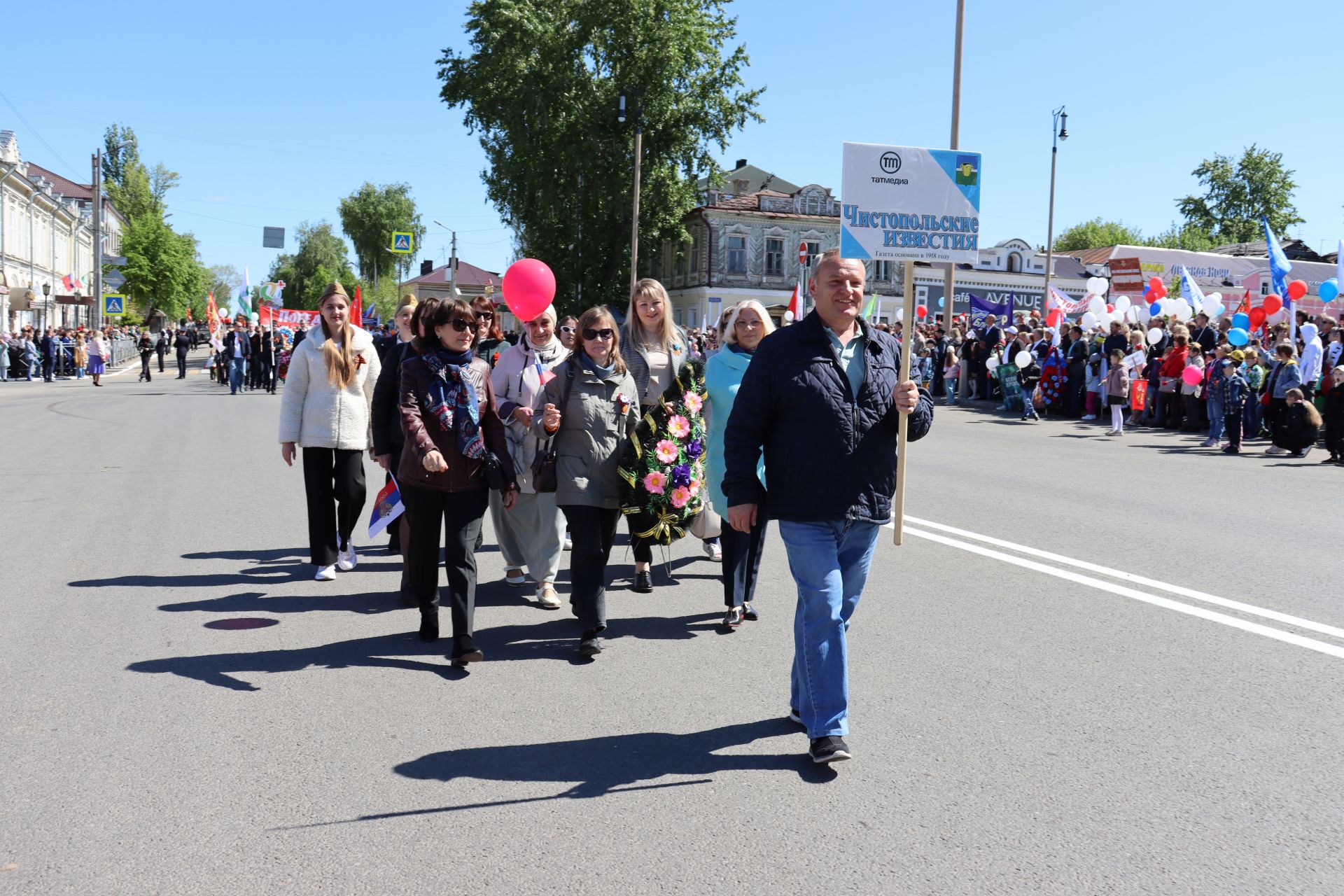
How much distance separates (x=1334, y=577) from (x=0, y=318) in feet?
216

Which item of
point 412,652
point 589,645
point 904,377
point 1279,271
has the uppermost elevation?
point 1279,271

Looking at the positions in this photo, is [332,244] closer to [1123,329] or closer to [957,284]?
[957,284]

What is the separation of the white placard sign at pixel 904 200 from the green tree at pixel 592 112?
4191 centimetres

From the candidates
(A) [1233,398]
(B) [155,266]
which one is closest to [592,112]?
(B) [155,266]

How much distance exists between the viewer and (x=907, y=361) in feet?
15.0

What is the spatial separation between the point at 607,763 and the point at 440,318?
2616mm

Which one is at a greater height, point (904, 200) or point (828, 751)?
point (904, 200)

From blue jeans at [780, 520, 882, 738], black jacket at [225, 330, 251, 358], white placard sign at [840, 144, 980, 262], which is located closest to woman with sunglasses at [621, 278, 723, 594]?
white placard sign at [840, 144, 980, 262]

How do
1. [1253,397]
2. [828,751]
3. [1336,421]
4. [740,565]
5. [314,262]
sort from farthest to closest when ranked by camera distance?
1. [314,262]
2. [1253,397]
3. [1336,421]
4. [740,565]
5. [828,751]

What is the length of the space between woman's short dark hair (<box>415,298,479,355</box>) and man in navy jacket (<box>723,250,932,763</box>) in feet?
6.51

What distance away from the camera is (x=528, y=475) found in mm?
6840

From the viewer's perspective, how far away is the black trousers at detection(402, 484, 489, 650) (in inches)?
223

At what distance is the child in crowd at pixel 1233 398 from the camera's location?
1692 cm

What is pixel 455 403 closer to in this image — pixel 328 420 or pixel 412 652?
pixel 412 652
